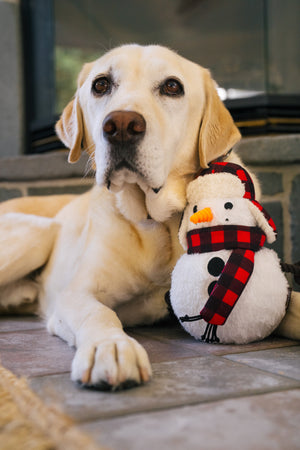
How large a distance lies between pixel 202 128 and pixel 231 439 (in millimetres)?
1169

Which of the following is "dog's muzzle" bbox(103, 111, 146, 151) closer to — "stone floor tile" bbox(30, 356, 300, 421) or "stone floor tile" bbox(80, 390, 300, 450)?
"stone floor tile" bbox(30, 356, 300, 421)

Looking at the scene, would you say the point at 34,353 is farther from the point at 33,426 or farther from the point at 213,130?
the point at 213,130

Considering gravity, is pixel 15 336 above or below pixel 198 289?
below

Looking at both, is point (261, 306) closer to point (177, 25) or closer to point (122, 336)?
point (122, 336)

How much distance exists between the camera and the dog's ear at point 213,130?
5.67 ft

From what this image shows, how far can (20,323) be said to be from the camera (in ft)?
6.72

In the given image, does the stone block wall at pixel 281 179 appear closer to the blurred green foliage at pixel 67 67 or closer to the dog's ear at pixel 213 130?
the dog's ear at pixel 213 130

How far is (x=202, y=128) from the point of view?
176 cm

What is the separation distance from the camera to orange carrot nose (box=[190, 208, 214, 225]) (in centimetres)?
145

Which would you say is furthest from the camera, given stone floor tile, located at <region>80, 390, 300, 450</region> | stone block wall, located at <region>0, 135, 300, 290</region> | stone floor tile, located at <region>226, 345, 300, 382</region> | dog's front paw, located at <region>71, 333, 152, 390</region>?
stone block wall, located at <region>0, 135, 300, 290</region>

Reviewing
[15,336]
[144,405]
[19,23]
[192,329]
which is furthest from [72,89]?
[144,405]

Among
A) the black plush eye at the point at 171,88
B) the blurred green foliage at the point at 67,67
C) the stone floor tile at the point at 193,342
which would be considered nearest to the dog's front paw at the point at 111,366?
the stone floor tile at the point at 193,342

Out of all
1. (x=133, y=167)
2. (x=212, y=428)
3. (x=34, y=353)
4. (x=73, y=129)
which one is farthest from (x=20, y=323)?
(x=212, y=428)

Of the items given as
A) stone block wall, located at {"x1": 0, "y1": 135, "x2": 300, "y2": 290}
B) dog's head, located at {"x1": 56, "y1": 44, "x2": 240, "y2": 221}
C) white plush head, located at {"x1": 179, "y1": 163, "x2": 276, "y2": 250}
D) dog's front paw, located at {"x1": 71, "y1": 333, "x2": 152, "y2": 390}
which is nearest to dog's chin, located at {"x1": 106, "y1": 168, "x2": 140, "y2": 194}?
dog's head, located at {"x1": 56, "y1": 44, "x2": 240, "y2": 221}
